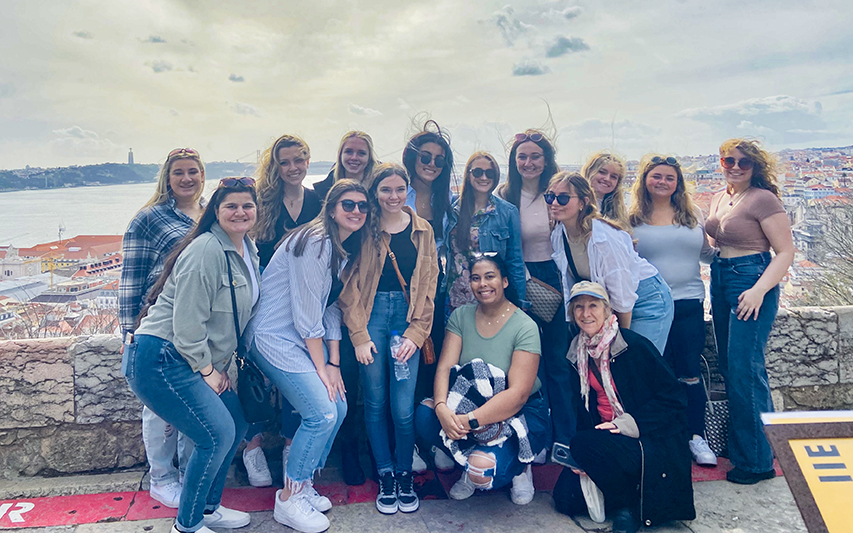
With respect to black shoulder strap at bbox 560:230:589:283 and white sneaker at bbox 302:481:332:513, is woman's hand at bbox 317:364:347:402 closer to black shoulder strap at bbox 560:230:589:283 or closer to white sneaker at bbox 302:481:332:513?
white sneaker at bbox 302:481:332:513

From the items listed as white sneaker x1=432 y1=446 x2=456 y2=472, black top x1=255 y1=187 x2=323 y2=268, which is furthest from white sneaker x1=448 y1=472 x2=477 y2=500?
black top x1=255 y1=187 x2=323 y2=268

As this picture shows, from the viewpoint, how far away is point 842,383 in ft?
11.9

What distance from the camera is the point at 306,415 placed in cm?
261

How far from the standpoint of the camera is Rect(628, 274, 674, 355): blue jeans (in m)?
2.95

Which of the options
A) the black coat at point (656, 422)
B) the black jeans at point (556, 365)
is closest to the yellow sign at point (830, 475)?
the black coat at point (656, 422)

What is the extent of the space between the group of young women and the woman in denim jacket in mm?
13

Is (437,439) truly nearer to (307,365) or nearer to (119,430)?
(307,365)

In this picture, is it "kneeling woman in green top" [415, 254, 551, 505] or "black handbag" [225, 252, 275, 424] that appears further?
"kneeling woman in green top" [415, 254, 551, 505]

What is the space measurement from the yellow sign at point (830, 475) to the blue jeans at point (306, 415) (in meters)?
1.88

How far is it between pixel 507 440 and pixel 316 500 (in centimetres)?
102

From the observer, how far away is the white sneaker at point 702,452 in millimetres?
3176

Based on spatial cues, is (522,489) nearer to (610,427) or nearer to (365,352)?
(610,427)

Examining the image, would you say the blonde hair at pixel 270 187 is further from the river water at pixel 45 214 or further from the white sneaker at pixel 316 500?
the river water at pixel 45 214

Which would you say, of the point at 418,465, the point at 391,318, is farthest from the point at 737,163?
the point at 418,465
